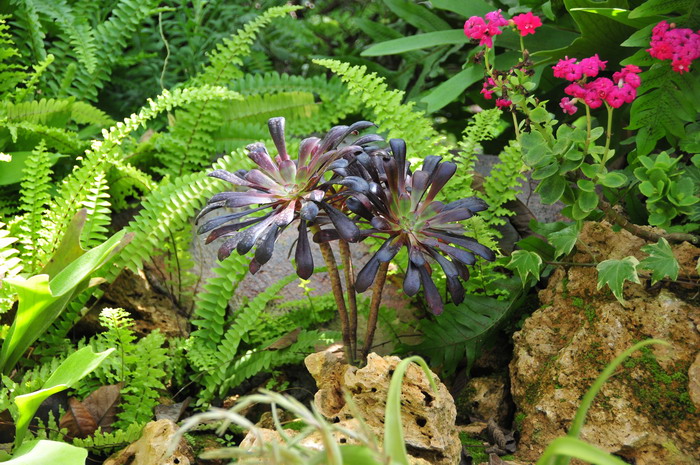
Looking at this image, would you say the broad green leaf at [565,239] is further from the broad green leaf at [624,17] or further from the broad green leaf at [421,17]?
the broad green leaf at [421,17]

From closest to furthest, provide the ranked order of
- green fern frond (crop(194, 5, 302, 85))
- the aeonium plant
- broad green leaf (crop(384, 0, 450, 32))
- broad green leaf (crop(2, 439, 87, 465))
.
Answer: broad green leaf (crop(2, 439, 87, 465)) < the aeonium plant < green fern frond (crop(194, 5, 302, 85)) < broad green leaf (crop(384, 0, 450, 32))

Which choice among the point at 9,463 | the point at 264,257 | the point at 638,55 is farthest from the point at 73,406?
the point at 638,55

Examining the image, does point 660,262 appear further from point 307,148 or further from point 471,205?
point 307,148

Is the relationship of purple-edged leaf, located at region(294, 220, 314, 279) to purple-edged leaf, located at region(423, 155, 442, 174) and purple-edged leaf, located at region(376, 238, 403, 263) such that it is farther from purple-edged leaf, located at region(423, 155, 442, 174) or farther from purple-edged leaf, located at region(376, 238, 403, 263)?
purple-edged leaf, located at region(423, 155, 442, 174)

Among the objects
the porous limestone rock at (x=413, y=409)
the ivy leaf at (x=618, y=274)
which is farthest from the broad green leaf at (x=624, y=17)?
the porous limestone rock at (x=413, y=409)

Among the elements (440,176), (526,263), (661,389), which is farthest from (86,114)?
(661,389)

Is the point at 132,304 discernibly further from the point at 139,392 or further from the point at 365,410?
the point at 365,410

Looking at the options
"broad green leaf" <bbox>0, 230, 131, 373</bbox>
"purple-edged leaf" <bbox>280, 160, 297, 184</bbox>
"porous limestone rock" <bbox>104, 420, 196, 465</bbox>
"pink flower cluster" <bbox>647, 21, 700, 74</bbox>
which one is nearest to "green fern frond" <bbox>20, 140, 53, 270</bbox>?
"broad green leaf" <bbox>0, 230, 131, 373</bbox>
